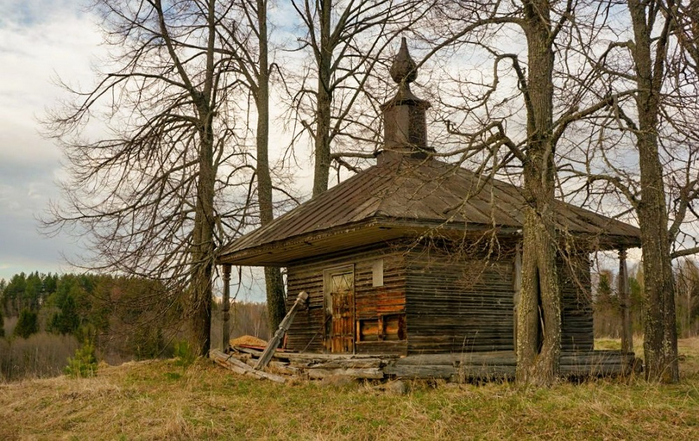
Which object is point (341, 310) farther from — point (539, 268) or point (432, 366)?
point (539, 268)

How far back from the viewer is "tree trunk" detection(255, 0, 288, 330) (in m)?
20.2

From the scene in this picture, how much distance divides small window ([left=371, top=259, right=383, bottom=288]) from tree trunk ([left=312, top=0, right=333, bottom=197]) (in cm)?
672

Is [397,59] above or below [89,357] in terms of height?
above

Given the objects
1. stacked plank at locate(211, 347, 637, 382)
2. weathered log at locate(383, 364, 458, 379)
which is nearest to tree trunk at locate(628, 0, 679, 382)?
stacked plank at locate(211, 347, 637, 382)

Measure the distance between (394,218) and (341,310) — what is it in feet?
14.1

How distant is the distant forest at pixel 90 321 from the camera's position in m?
18.7

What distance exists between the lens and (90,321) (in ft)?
180

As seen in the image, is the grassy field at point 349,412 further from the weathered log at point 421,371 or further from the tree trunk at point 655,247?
the tree trunk at point 655,247

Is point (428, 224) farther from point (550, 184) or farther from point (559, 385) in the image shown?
point (559, 385)

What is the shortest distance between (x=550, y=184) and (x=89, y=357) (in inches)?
480

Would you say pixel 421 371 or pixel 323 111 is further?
pixel 323 111

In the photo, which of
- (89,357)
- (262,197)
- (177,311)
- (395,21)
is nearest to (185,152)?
(262,197)

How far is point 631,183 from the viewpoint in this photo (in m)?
10.5

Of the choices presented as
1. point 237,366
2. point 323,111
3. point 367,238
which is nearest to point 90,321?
point 323,111
